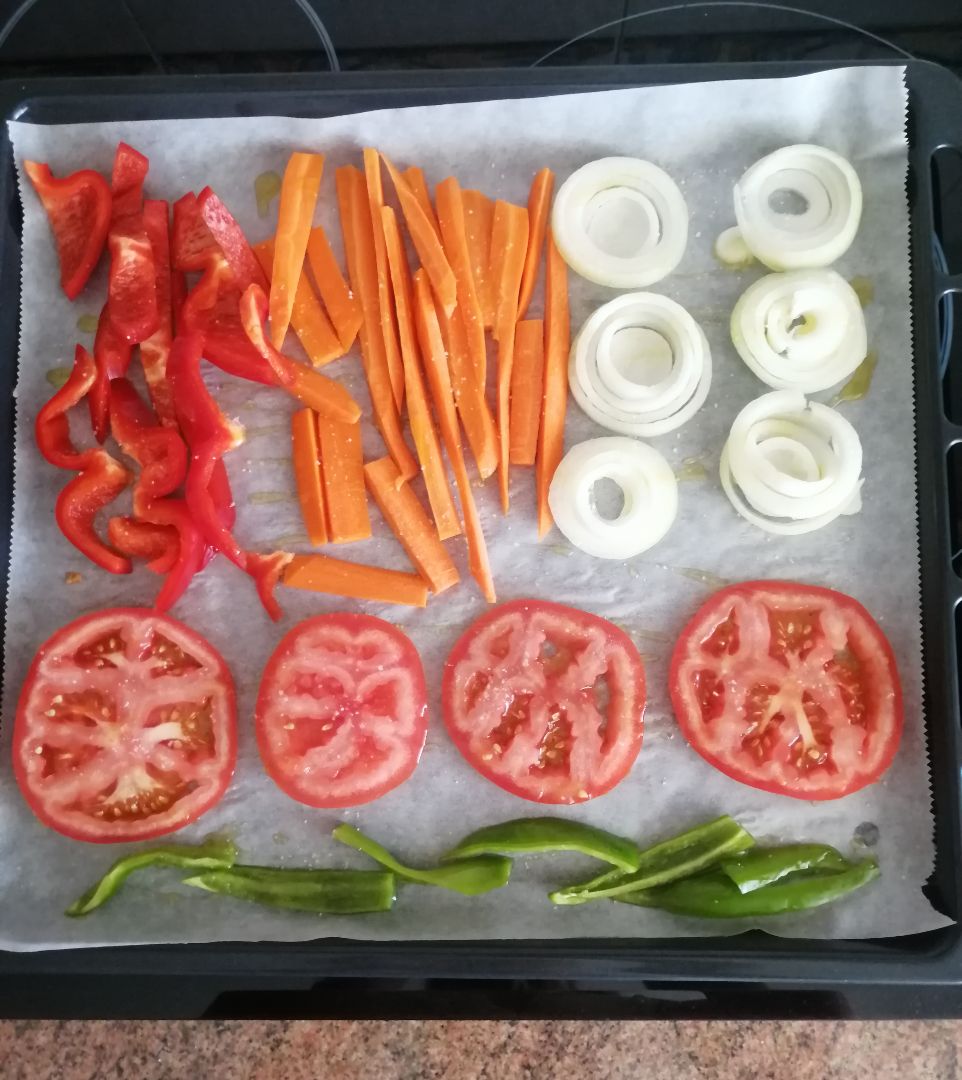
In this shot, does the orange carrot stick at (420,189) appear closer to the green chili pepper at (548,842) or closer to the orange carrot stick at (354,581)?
the orange carrot stick at (354,581)

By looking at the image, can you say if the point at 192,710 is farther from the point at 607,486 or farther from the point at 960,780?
the point at 960,780

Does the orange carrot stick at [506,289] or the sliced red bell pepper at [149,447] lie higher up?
the orange carrot stick at [506,289]

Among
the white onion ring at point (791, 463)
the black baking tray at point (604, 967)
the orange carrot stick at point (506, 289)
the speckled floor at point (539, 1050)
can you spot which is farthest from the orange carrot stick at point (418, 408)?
the speckled floor at point (539, 1050)

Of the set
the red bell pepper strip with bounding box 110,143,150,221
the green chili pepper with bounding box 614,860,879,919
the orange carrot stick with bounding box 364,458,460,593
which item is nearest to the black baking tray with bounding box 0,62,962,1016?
the green chili pepper with bounding box 614,860,879,919

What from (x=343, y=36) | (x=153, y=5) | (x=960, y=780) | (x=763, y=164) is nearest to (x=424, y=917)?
(x=960, y=780)

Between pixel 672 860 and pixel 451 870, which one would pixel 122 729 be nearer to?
pixel 451 870

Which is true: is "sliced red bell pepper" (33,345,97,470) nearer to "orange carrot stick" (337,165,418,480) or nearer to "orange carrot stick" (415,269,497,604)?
"orange carrot stick" (337,165,418,480)

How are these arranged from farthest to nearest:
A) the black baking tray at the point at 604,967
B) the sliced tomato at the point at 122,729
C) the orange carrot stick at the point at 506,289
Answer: the orange carrot stick at the point at 506,289
the sliced tomato at the point at 122,729
the black baking tray at the point at 604,967
